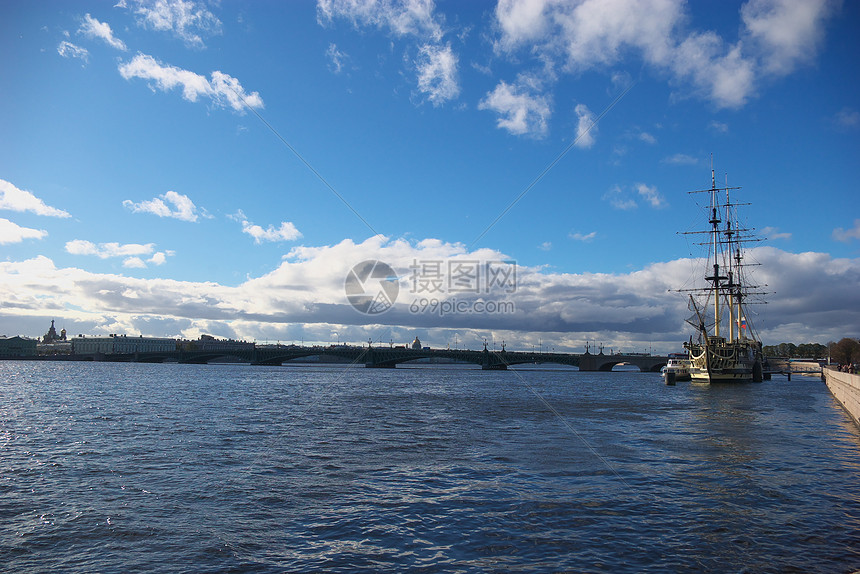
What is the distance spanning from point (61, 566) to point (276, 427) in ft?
69.2

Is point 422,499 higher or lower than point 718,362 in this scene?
lower

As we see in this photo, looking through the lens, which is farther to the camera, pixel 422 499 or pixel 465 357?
pixel 465 357

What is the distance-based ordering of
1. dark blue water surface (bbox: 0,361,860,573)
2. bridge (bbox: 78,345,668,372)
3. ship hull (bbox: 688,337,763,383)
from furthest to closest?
bridge (bbox: 78,345,668,372), ship hull (bbox: 688,337,763,383), dark blue water surface (bbox: 0,361,860,573)

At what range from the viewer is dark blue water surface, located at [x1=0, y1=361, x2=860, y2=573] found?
37.6 feet

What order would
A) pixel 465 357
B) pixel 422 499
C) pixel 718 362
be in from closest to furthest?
1. pixel 422 499
2. pixel 718 362
3. pixel 465 357

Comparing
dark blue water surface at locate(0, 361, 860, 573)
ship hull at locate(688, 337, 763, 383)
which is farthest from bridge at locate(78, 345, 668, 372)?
dark blue water surface at locate(0, 361, 860, 573)

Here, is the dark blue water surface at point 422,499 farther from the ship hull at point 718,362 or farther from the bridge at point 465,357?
the bridge at point 465,357

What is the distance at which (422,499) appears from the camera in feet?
51.8

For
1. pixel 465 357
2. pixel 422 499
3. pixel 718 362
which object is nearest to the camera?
pixel 422 499

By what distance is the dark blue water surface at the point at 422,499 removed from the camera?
11.5 m

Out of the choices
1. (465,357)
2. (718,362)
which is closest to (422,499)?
(718,362)

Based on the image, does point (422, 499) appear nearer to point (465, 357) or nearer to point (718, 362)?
point (718, 362)

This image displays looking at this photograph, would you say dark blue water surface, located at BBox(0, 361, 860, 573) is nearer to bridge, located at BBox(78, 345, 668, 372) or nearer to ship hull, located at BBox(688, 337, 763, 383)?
ship hull, located at BBox(688, 337, 763, 383)

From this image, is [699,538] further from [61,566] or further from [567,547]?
[61,566]
